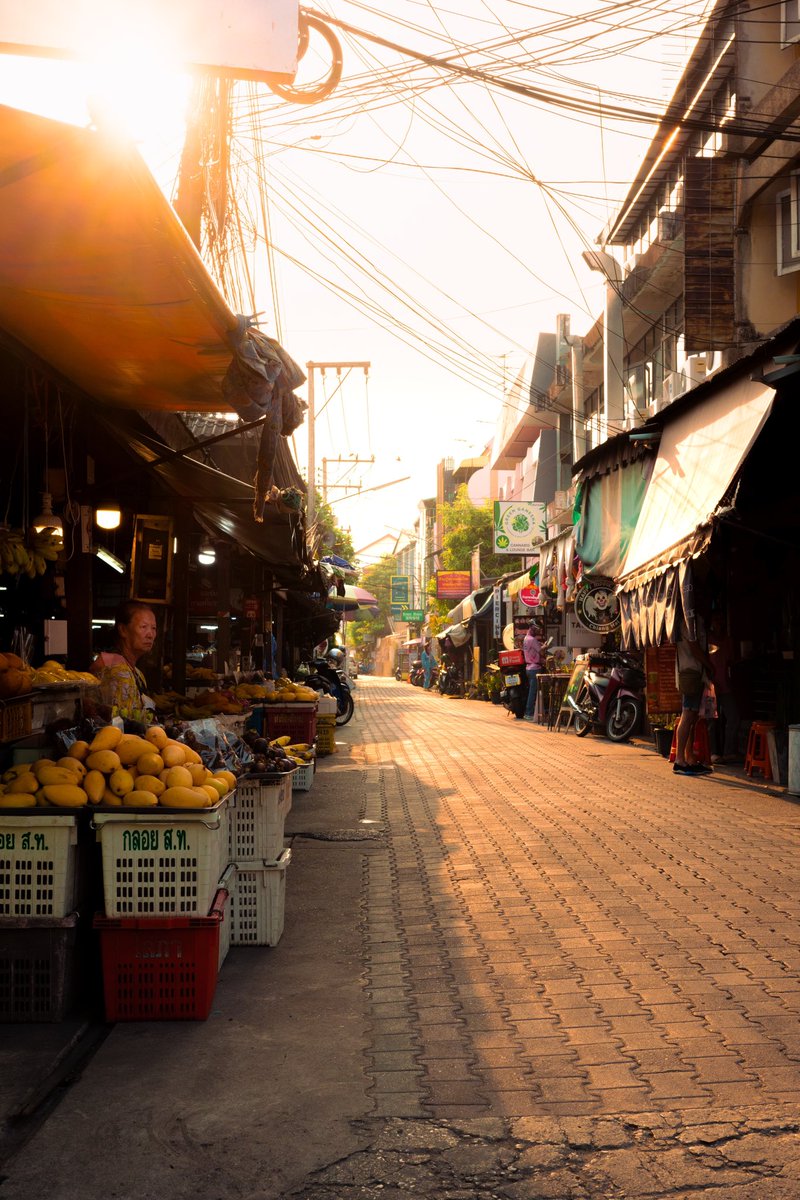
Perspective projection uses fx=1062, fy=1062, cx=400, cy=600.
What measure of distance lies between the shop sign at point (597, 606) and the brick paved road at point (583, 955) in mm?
6972

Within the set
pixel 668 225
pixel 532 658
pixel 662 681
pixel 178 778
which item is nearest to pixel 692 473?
pixel 662 681

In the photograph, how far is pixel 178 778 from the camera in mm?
4863

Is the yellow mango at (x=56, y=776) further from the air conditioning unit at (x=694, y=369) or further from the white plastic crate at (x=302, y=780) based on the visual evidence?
the air conditioning unit at (x=694, y=369)

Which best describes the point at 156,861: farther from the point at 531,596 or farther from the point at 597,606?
the point at 531,596

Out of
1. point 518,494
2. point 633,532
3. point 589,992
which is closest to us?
point 589,992

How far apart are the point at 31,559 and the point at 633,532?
8.10 meters

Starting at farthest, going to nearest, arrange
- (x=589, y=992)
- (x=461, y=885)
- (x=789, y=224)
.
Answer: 1. (x=789, y=224)
2. (x=461, y=885)
3. (x=589, y=992)

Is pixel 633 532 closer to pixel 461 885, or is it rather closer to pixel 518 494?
pixel 461 885

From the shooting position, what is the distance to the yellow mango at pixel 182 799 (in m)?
4.64

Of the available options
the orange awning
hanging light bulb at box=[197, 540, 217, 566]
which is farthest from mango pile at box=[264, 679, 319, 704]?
the orange awning

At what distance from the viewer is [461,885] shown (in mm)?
7082

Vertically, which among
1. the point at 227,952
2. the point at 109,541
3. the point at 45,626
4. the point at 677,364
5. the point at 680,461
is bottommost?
the point at 227,952

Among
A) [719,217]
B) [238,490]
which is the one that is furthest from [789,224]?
[238,490]

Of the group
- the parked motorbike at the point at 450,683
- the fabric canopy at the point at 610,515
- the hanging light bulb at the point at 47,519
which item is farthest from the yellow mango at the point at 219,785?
the parked motorbike at the point at 450,683
